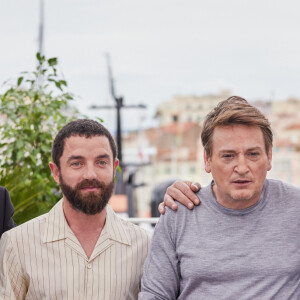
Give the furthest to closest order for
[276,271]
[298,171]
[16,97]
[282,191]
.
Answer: [298,171], [16,97], [282,191], [276,271]

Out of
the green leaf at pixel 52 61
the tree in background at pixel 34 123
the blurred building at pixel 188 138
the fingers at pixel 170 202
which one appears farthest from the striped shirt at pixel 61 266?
the blurred building at pixel 188 138

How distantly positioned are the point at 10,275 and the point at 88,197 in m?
0.38

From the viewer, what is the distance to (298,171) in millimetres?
58531

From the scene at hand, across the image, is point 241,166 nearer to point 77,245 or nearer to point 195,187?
point 195,187

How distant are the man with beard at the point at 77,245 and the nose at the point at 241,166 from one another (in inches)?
17.7

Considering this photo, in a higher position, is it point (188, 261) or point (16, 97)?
point (16, 97)

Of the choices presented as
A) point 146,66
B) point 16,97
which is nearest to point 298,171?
point 146,66

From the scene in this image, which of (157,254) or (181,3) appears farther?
(181,3)

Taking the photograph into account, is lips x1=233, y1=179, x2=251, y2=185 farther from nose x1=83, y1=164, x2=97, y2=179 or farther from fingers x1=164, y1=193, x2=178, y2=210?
nose x1=83, y1=164, x2=97, y2=179

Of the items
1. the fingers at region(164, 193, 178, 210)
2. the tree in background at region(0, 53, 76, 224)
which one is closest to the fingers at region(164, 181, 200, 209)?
Result: the fingers at region(164, 193, 178, 210)

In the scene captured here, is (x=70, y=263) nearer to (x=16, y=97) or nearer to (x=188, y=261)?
(x=188, y=261)

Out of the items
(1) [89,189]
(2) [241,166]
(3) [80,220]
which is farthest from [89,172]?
(2) [241,166]

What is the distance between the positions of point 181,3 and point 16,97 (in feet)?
191

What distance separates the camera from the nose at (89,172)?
1965 mm
